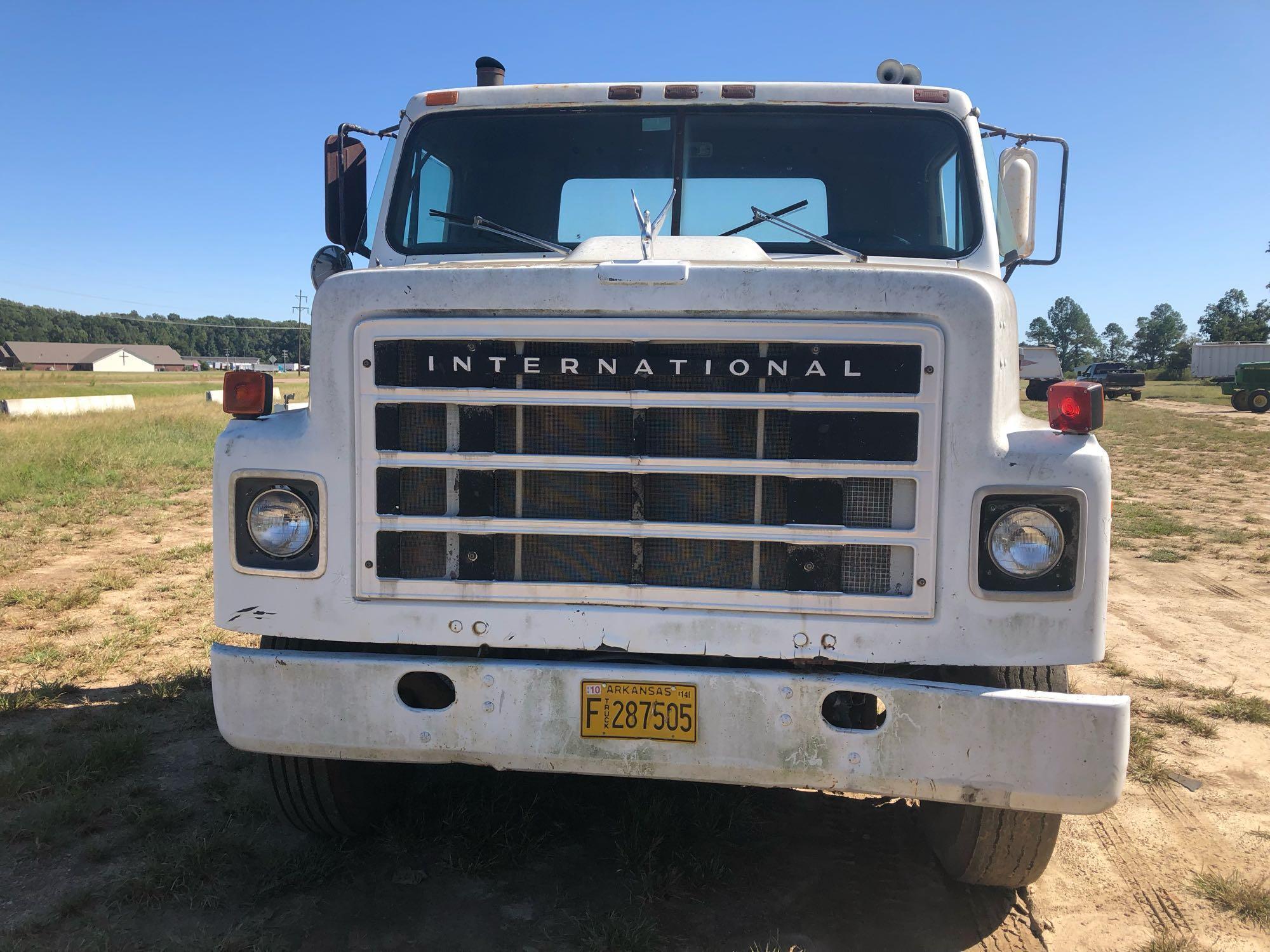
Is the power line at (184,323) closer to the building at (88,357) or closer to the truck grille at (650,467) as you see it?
the building at (88,357)

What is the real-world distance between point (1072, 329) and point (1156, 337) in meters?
26.7

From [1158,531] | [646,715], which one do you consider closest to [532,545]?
[646,715]

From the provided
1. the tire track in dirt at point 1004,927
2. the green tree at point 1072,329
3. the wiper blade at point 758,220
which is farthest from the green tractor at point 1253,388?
the green tree at point 1072,329

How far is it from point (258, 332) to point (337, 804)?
485ft

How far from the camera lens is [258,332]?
138 metres

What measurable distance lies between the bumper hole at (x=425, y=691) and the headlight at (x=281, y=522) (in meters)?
0.54

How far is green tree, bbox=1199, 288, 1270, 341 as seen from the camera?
78.8 metres

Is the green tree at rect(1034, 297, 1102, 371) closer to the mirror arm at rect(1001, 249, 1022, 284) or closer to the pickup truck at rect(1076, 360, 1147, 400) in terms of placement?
the pickup truck at rect(1076, 360, 1147, 400)

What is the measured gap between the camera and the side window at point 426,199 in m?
3.98

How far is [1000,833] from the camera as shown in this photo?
2.99 metres

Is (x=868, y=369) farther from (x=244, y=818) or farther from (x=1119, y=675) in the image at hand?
(x=1119, y=675)

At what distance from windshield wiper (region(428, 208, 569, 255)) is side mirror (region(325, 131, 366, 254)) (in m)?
0.46

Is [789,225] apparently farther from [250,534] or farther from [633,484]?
[250,534]

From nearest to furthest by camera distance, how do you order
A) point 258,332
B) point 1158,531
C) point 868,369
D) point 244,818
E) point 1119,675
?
point 868,369
point 244,818
point 1119,675
point 1158,531
point 258,332
